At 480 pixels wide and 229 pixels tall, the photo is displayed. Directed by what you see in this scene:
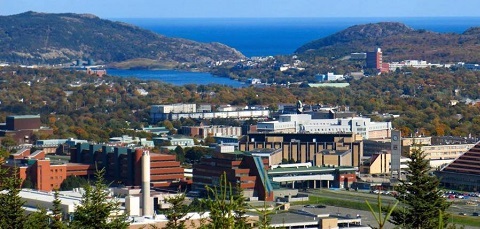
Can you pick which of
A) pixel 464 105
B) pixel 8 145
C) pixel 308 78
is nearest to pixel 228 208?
pixel 8 145

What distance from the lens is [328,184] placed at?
47219 mm

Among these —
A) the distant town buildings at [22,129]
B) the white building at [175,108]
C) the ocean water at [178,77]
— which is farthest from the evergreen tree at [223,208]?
the ocean water at [178,77]

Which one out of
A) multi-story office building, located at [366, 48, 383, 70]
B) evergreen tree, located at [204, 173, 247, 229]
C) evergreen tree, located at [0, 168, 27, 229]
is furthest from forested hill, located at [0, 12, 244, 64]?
evergreen tree, located at [204, 173, 247, 229]

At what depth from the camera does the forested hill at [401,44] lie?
11538 centimetres

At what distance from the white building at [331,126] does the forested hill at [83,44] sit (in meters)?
77.8

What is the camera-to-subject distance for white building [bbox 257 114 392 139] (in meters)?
60.9

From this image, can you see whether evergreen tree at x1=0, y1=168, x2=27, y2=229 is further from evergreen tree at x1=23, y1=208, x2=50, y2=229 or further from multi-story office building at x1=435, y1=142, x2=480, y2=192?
multi-story office building at x1=435, y1=142, x2=480, y2=192

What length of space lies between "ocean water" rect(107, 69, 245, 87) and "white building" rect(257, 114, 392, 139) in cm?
4139

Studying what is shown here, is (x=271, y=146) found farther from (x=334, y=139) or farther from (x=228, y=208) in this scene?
(x=228, y=208)

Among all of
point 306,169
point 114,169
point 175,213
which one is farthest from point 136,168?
point 175,213

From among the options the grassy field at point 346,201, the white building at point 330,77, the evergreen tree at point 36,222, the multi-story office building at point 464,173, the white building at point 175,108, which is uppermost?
the white building at point 330,77

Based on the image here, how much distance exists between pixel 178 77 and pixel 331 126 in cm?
5874

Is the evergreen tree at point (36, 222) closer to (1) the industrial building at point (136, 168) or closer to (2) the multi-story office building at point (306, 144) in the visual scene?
(1) the industrial building at point (136, 168)

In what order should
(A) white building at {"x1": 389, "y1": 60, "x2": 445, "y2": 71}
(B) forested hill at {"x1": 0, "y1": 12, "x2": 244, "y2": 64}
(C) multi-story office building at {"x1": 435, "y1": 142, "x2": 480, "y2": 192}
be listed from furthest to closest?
(B) forested hill at {"x1": 0, "y1": 12, "x2": 244, "y2": 64} < (A) white building at {"x1": 389, "y1": 60, "x2": 445, "y2": 71} < (C) multi-story office building at {"x1": 435, "y1": 142, "x2": 480, "y2": 192}
